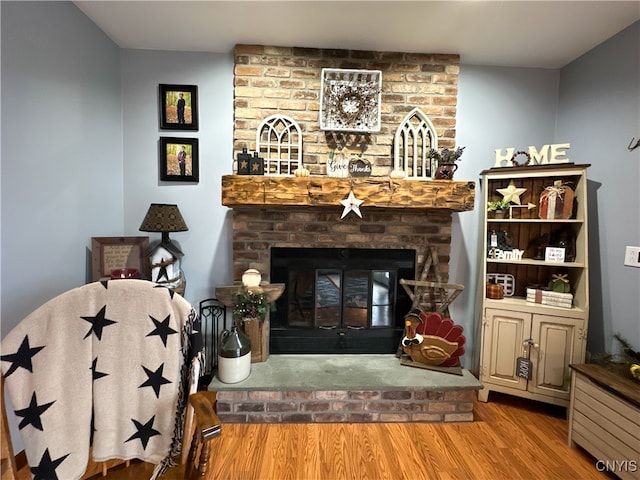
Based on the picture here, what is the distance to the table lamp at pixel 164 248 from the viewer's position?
2049 millimetres

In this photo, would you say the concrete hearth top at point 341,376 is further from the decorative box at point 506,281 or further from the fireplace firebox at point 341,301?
the decorative box at point 506,281

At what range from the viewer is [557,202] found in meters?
2.10

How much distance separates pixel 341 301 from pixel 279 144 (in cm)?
131

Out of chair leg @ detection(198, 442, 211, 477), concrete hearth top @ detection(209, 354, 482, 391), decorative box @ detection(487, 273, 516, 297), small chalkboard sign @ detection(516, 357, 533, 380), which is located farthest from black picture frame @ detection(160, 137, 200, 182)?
small chalkboard sign @ detection(516, 357, 533, 380)

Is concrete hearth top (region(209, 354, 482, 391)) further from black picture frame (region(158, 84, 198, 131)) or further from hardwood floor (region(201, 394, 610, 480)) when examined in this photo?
black picture frame (region(158, 84, 198, 131))

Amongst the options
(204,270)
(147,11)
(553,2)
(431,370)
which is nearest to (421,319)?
(431,370)

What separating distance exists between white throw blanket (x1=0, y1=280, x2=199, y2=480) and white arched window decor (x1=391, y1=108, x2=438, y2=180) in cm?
183

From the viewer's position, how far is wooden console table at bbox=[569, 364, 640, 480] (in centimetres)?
146

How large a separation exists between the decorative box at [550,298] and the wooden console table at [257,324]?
1778 millimetres

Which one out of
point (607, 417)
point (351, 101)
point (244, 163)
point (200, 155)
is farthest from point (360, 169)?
point (607, 417)

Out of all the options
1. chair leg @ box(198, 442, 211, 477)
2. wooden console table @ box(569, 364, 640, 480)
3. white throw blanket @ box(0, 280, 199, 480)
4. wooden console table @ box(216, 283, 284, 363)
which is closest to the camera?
chair leg @ box(198, 442, 211, 477)

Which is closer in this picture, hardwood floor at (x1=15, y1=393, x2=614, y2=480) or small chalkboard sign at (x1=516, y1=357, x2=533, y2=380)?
hardwood floor at (x1=15, y1=393, x2=614, y2=480)

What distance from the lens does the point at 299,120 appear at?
230 cm

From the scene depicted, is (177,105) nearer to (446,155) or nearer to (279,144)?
(279,144)
